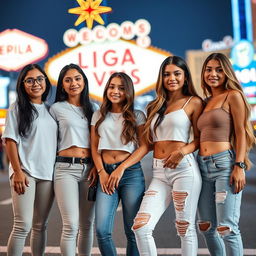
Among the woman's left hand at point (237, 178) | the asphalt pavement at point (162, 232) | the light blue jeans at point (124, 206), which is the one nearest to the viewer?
the woman's left hand at point (237, 178)

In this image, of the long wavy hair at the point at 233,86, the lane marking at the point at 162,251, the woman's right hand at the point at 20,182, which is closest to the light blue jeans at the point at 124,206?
the woman's right hand at the point at 20,182

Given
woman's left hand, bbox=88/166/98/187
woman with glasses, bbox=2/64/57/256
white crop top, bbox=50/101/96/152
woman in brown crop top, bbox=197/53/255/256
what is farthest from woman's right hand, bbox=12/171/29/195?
woman in brown crop top, bbox=197/53/255/256

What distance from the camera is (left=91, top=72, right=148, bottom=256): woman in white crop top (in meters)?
3.18

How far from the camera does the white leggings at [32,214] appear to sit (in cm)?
321

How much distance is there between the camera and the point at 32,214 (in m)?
3.24

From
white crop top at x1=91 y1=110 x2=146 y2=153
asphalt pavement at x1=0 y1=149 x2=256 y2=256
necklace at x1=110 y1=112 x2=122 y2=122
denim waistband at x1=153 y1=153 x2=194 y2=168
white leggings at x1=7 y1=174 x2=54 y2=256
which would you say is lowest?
asphalt pavement at x1=0 y1=149 x2=256 y2=256

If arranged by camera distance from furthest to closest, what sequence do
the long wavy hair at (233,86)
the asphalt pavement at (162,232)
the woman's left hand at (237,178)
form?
the asphalt pavement at (162,232) → the long wavy hair at (233,86) → the woman's left hand at (237,178)

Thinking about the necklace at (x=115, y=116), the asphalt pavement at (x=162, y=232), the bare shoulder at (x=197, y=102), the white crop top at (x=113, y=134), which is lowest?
the asphalt pavement at (x=162, y=232)

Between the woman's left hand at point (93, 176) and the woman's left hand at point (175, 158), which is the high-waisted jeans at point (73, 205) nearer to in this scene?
the woman's left hand at point (93, 176)

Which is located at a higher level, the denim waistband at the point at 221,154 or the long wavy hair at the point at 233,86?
the long wavy hair at the point at 233,86

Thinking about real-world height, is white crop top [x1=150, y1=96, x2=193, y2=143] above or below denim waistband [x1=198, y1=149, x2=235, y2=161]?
above

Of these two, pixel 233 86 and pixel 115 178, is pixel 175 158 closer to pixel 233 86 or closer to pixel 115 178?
pixel 115 178

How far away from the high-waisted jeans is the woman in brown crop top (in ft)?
3.04

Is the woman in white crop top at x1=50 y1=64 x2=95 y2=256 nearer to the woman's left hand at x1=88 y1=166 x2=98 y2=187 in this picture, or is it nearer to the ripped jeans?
the woman's left hand at x1=88 y1=166 x2=98 y2=187
